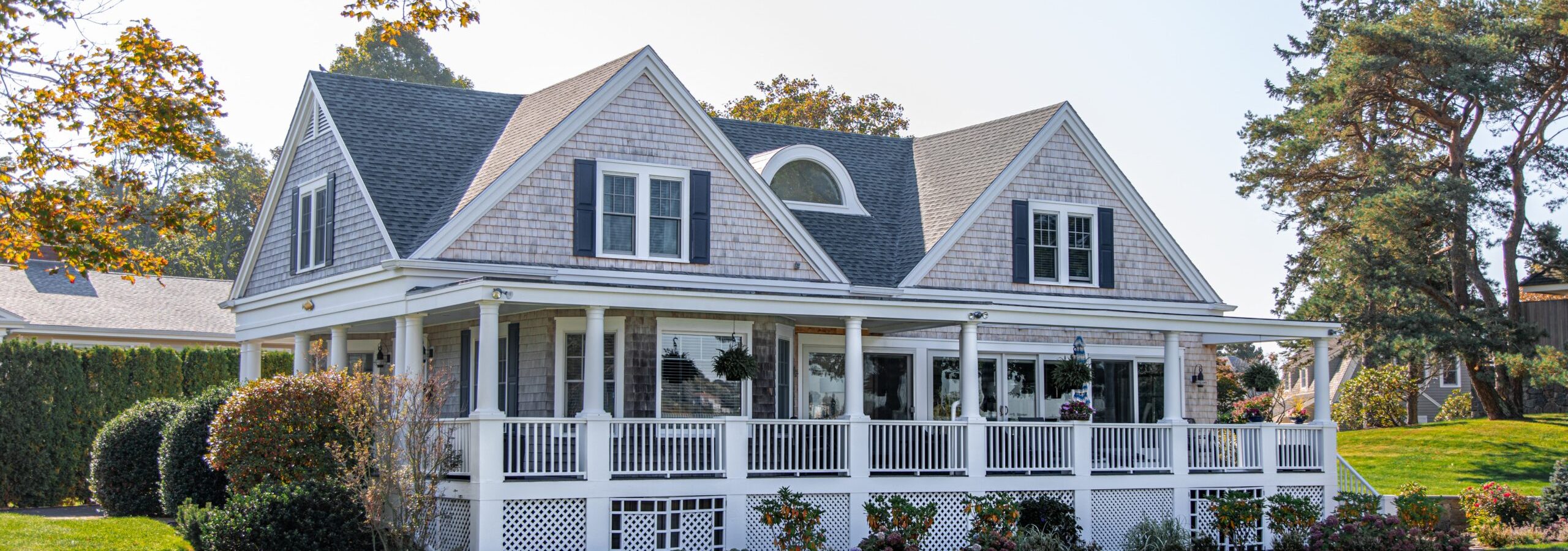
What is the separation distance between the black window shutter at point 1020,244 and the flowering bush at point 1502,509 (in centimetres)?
865

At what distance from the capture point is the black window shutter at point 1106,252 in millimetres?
23906

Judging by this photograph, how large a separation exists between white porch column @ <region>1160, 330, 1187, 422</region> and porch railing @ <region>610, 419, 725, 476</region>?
6.82 meters

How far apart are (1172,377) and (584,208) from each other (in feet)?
28.2

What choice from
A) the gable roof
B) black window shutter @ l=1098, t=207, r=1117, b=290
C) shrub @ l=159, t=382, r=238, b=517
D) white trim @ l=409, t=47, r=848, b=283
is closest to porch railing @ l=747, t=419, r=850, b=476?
A: white trim @ l=409, t=47, r=848, b=283

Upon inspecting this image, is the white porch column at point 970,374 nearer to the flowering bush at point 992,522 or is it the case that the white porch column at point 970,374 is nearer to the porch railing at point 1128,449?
the flowering bush at point 992,522

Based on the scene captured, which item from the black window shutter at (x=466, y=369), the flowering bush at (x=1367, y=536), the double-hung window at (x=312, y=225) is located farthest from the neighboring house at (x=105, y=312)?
the flowering bush at (x=1367, y=536)

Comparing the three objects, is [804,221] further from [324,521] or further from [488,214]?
[324,521]

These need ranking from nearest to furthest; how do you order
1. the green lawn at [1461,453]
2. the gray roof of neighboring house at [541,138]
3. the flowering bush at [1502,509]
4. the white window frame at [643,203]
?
the white window frame at [643,203] → the gray roof of neighboring house at [541,138] → the flowering bush at [1502,509] → the green lawn at [1461,453]

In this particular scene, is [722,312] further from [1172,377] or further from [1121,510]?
[1172,377]

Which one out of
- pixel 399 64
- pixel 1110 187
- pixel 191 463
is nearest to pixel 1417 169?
pixel 1110 187

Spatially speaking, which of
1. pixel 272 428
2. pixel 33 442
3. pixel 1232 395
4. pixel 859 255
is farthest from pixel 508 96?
pixel 1232 395

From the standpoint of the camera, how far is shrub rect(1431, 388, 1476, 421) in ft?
132

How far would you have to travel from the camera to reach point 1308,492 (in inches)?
851

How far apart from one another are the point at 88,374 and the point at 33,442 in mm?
1487
